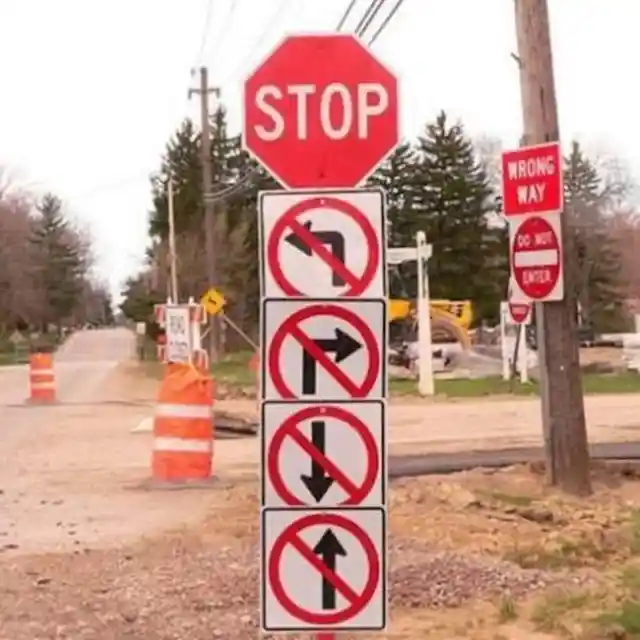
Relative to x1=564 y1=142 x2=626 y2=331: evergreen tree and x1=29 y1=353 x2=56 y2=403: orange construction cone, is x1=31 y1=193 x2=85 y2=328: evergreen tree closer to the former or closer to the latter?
x1=564 y1=142 x2=626 y2=331: evergreen tree

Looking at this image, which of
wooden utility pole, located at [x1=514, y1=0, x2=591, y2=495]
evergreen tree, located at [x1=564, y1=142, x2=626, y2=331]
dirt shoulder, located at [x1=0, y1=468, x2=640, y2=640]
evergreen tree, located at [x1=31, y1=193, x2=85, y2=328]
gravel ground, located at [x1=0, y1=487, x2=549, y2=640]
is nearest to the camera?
dirt shoulder, located at [x1=0, y1=468, x2=640, y2=640]

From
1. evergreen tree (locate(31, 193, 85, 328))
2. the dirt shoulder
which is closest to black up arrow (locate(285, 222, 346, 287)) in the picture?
the dirt shoulder

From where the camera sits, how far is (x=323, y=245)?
16.7 feet

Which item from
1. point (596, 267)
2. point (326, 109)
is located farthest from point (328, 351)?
point (596, 267)

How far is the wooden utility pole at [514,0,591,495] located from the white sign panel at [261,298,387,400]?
7231 mm

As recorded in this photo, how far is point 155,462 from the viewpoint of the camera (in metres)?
14.7

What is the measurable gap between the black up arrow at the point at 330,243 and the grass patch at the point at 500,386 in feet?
86.3

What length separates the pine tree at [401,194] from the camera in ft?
259

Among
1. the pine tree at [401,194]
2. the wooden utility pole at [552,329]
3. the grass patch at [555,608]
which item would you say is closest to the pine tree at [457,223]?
the pine tree at [401,194]

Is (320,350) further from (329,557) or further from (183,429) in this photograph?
(183,429)

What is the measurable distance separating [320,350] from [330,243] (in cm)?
37

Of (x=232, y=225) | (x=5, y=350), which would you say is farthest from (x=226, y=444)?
(x=5, y=350)

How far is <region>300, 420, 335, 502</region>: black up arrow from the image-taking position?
16.6 feet

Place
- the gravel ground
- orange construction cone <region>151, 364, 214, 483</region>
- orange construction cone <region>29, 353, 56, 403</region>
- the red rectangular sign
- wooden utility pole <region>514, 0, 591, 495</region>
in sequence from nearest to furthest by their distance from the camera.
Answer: the gravel ground → the red rectangular sign → wooden utility pole <region>514, 0, 591, 495</region> → orange construction cone <region>151, 364, 214, 483</region> → orange construction cone <region>29, 353, 56, 403</region>
